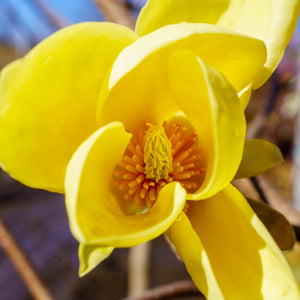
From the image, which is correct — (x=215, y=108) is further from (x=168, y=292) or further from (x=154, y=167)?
(x=168, y=292)

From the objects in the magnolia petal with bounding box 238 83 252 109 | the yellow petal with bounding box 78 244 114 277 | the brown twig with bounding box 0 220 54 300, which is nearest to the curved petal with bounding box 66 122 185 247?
the yellow petal with bounding box 78 244 114 277

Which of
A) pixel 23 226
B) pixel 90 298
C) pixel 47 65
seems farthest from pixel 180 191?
pixel 23 226

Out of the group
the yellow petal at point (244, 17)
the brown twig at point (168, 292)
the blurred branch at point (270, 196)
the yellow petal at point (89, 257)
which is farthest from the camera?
the brown twig at point (168, 292)

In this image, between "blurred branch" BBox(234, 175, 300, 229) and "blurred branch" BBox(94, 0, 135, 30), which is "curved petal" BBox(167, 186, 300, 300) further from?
"blurred branch" BBox(94, 0, 135, 30)

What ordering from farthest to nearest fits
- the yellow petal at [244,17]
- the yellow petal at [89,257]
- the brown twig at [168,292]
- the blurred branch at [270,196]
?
the brown twig at [168,292]
the blurred branch at [270,196]
the yellow petal at [244,17]
the yellow petal at [89,257]

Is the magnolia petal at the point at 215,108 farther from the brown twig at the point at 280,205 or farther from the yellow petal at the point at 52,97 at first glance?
the brown twig at the point at 280,205

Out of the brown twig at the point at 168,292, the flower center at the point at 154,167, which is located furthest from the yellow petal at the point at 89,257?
the brown twig at the point at 168,292
